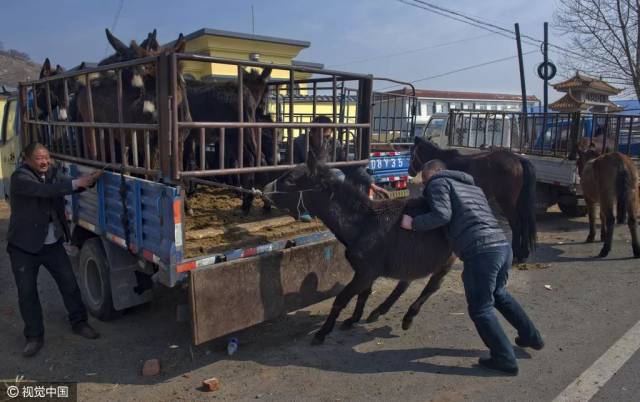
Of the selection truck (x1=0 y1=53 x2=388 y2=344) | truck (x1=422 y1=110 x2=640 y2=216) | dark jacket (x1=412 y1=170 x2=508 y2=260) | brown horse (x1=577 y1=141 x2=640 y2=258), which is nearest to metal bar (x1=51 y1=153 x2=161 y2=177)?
truck (x1=0 y1=53 x2=388 y2=344)

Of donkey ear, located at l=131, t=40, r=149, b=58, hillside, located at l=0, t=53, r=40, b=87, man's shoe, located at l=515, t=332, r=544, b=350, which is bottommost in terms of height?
man's shoe, located at l=515, t=332, r=544, b=350

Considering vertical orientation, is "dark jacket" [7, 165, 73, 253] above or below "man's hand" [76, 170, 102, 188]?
below

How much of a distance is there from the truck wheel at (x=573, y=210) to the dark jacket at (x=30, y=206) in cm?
991

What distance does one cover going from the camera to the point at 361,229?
14.2ft

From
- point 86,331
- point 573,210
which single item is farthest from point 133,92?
point 573,210

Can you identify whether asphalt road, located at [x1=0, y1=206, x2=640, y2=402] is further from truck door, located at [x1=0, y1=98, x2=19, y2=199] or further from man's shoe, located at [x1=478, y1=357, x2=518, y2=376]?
truck door, located at [x1=0, y1=98, x2=19, y2=199]

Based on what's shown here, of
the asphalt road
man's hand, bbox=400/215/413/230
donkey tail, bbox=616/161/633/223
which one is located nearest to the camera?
the asphalt road

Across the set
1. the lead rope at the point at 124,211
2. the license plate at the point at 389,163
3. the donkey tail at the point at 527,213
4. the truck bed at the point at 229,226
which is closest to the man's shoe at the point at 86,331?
the lead rope at the point at 124,211

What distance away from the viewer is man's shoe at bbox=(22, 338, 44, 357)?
4171mm

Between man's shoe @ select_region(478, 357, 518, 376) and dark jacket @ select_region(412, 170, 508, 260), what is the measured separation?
33.4 inches

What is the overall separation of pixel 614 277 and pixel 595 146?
4011mm

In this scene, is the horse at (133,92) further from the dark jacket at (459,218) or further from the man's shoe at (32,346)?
the dark jacket at (459,218)

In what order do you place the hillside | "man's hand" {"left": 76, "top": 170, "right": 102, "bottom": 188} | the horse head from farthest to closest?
1. the hillside
2. the horse head
3. "man's hand" {"left": 76, "top": 170, "right": 102, "bottom": 188}

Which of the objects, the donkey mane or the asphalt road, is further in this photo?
the donkey mane
